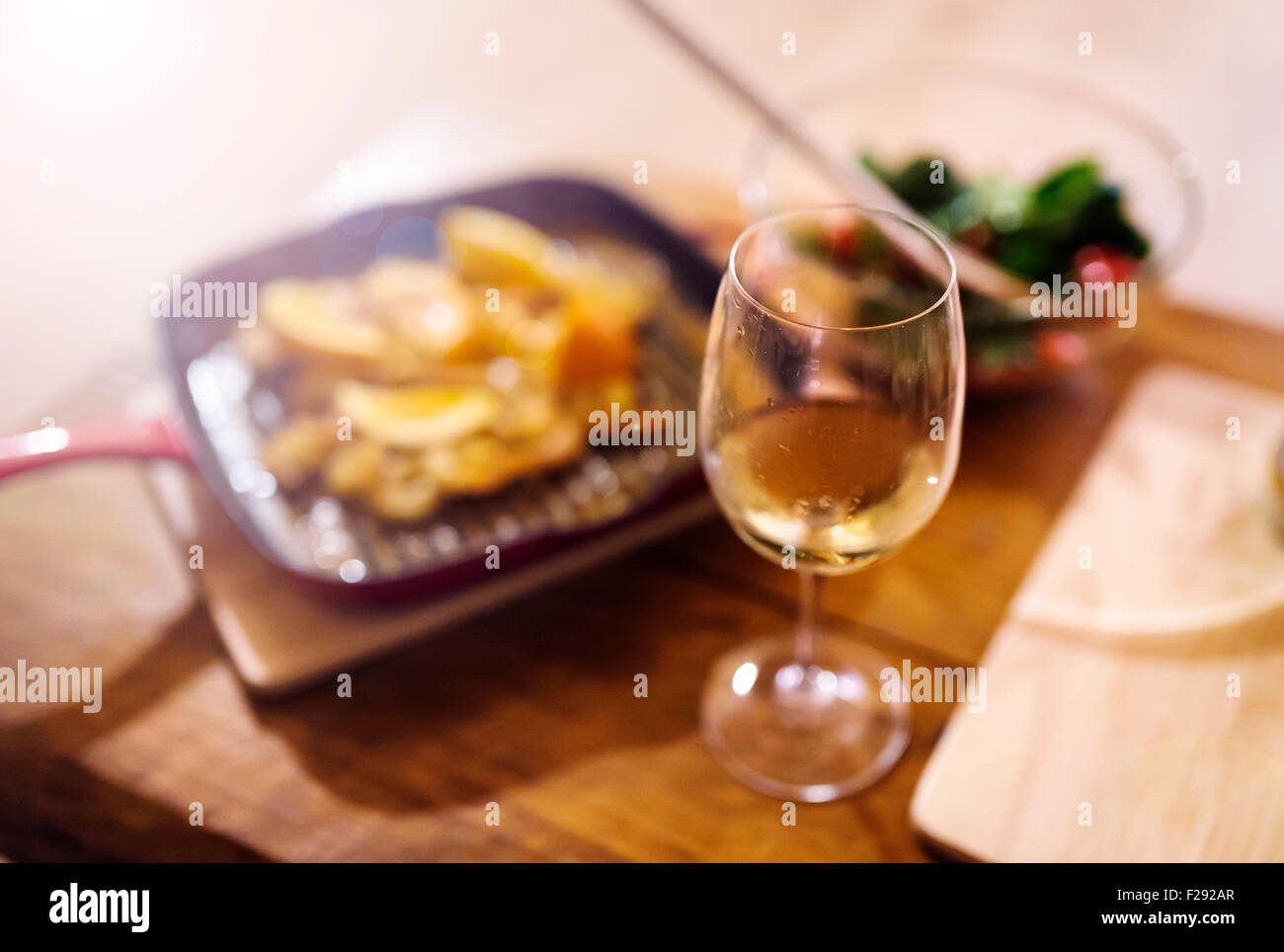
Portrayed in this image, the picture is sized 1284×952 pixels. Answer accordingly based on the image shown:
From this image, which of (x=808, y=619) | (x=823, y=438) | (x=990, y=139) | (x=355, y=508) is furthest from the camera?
(x=990, y=139)

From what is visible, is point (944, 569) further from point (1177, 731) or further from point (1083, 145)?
point (1083, 145)

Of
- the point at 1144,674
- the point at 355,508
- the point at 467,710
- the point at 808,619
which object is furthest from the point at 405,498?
the point at 1144,674

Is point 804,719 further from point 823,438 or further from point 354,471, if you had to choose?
point 354,471

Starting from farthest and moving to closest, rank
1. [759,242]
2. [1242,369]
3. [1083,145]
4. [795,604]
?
[1083,145] → [1242,369] → [795,604] → [759,242]

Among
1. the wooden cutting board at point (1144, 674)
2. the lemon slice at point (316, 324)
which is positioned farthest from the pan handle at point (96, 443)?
the wooden cutting board at point (1144, 674)

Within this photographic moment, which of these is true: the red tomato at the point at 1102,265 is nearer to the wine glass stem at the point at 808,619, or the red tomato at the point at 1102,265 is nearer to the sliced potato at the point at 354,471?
the wine glass stem at the point at 808,619
